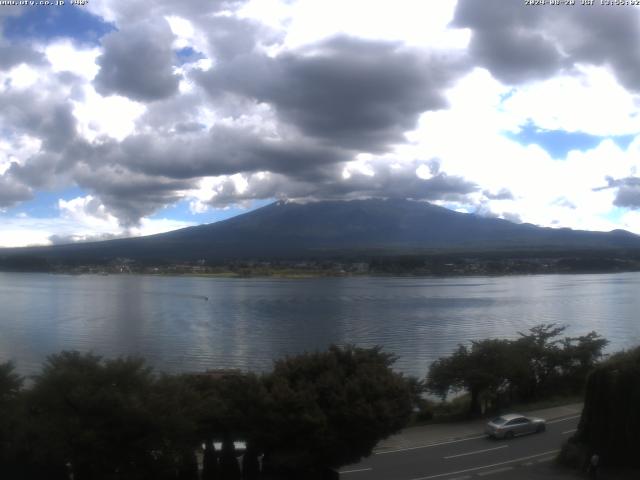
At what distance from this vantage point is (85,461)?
9023 millimetres

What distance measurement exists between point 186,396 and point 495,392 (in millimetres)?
11545

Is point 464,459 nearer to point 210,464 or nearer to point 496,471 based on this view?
point 496,471

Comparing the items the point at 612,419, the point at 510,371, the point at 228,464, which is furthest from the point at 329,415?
the point at 510,371

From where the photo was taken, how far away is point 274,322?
145ft

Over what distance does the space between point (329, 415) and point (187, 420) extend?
2.05 m

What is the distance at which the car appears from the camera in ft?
44.0

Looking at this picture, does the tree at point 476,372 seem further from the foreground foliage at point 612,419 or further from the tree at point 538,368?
the foreground foliage at point 612,419

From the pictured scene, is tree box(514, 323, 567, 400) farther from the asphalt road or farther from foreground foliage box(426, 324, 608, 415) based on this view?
the asphalt road

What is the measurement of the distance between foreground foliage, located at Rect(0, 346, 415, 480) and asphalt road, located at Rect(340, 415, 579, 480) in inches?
61.1

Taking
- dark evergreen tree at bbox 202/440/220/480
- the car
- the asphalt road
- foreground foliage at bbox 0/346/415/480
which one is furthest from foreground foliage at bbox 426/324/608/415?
dark evergreen tree at bbox 202/440/220/480

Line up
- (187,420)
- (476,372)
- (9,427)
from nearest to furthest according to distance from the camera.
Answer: (187,420) < (9,427) < (476,372)

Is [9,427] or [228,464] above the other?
[9,427]

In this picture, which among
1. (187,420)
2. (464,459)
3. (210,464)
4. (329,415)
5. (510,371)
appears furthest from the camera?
(510,371)

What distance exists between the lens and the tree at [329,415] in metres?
9.62
